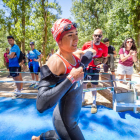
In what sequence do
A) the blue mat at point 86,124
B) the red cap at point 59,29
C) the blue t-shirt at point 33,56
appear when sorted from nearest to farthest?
1. the red cap at point 59,29
2. the blue mat at point 86,124
3. the blue t-shirt at point 33,56

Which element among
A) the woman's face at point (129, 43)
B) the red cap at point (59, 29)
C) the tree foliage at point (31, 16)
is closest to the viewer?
the red cap at point (59, 29)

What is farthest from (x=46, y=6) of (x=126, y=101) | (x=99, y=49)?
(x=126, y=101)

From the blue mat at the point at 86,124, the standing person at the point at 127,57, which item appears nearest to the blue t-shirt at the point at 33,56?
the blue mat at the point at 86,124

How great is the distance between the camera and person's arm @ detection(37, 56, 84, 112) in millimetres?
1034

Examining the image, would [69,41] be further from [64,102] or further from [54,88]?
[64,102]

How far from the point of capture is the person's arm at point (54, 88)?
1034mm

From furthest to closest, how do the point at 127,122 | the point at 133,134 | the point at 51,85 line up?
the point at 127,122 → the point at 133,134 → the point at 51,85

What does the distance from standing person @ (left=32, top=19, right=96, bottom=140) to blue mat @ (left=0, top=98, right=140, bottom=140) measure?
1216mm

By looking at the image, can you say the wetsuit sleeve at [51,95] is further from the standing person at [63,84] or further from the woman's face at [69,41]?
the woman's face at [69,41]

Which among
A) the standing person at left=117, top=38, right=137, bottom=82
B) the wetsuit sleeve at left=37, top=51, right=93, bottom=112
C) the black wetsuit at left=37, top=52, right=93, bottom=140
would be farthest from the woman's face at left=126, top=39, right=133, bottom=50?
the wetsuit sleeve at left=37, top=51, right=93, bottom=112

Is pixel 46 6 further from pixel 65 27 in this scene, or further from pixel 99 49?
pixel 65 27

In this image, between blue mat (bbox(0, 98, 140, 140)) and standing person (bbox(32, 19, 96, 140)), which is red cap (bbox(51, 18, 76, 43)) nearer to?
standing person (bbox(32, 19, 96, 140))

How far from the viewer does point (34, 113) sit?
3.13m

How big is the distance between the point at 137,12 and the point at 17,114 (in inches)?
406
